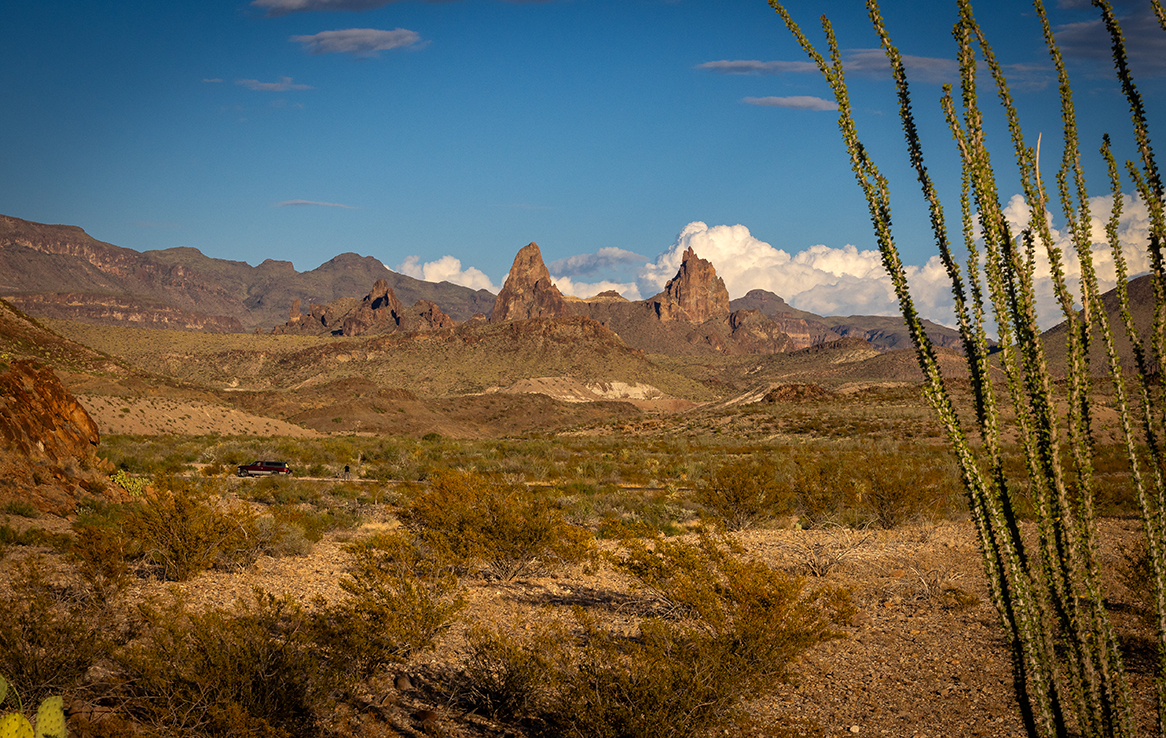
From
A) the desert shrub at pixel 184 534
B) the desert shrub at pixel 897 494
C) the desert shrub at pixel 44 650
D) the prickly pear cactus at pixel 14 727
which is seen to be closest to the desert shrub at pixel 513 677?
the desert shrub at pixel 44 650

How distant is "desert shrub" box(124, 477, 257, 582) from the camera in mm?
10117

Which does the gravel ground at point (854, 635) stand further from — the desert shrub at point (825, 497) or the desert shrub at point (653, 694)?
the desert shrub at point (825, 497)

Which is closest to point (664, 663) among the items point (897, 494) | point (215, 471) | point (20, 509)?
point (897, 494)

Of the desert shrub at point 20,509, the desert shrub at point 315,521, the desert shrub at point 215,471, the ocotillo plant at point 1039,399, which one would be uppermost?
the ocotillo plant at point 1039,399

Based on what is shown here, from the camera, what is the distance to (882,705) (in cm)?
679

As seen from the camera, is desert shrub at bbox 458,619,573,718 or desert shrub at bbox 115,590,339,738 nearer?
desert shrub at bbox 115,590,339,738

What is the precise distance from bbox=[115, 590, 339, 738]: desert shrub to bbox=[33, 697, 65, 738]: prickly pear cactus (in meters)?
1.72

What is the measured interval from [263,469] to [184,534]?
52.1ft

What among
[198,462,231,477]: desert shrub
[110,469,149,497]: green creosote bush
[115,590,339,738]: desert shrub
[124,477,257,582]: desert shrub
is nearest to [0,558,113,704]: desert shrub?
[115,590,339,738]: desert shrub

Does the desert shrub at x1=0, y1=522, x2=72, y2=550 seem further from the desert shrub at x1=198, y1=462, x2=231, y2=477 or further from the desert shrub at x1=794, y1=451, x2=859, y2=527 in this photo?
the desert shrub at x1=794, y1=451, x2=859, y2=527

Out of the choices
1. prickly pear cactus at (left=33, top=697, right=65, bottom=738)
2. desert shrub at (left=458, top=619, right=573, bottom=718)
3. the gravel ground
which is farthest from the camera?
desert shrub at (left=458, top=619, right=573, bottom=718)

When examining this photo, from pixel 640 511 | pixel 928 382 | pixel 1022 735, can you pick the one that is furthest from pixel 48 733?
pixel 640 511

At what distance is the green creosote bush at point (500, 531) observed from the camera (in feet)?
36.1

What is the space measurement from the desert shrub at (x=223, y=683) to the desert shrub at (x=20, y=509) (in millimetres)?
8203
